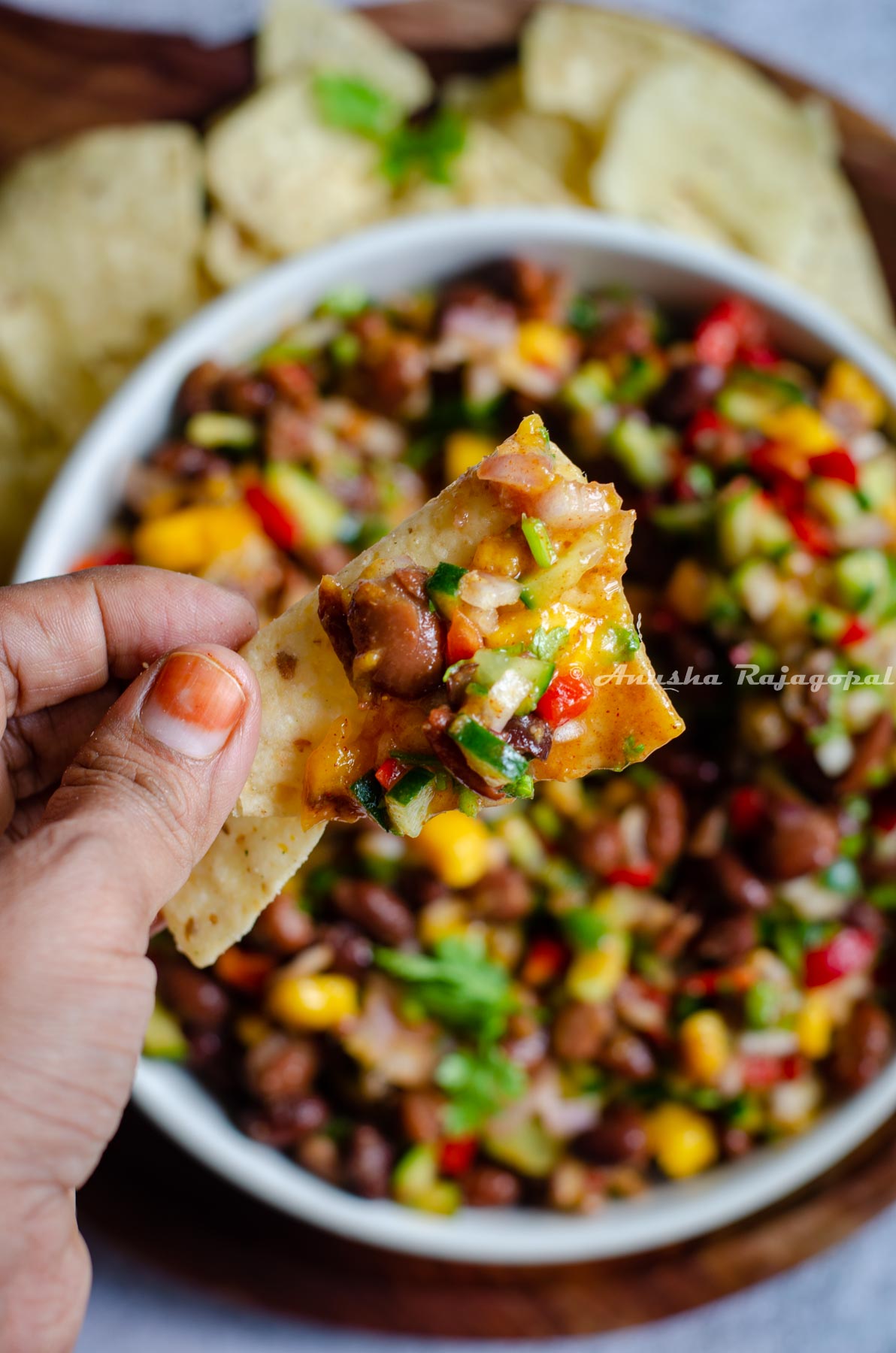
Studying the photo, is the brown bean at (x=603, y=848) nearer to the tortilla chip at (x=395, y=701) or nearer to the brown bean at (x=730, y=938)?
the brown bean at (x=730, y=938)

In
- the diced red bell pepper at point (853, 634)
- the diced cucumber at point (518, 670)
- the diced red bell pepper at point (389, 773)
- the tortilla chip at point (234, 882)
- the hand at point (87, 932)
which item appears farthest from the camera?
the diced red bell pepper at point (853, 634)

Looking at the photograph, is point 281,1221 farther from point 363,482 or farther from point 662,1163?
point 363,482

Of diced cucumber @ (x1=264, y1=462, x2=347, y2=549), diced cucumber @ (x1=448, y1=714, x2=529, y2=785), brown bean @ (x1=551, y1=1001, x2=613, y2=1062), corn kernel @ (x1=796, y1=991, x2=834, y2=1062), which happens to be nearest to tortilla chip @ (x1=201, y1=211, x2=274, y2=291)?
diced cucumber @ (x1=264, y1=462, x2=347, y2=549)

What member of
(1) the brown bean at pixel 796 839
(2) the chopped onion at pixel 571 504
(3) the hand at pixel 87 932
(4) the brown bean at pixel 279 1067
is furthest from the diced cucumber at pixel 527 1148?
(2) the chopped onion at pixel 571 504

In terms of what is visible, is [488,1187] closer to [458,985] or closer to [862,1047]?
[458,985]

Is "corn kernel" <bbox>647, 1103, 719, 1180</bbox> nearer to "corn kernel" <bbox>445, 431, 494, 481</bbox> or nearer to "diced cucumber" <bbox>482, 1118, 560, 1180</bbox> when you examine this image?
"diced cucumber" <bbox>482, 1118, 560, 1180</bbox>

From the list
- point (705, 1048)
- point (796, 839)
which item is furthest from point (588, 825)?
point (705, 1048)
